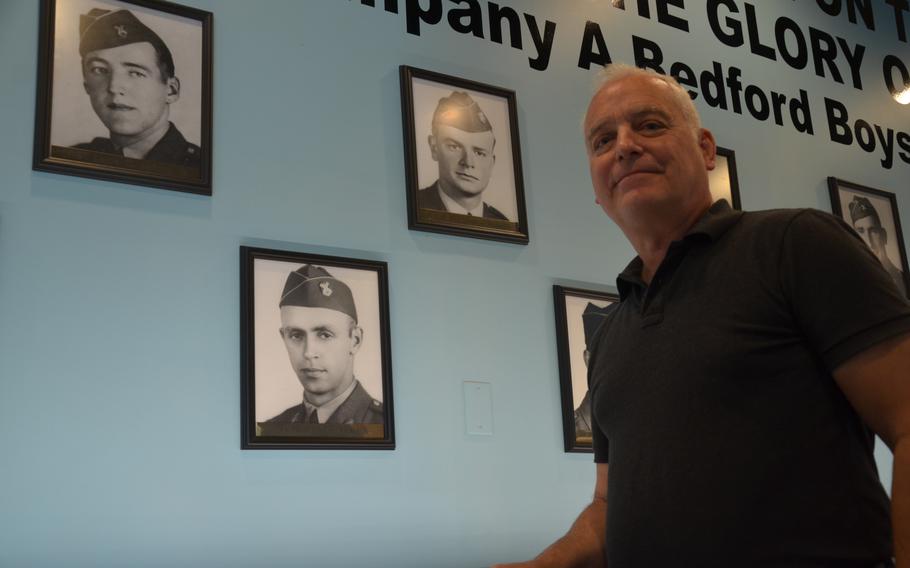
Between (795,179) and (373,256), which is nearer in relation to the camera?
(373,256)

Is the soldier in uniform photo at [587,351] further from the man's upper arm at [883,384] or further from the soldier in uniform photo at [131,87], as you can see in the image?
the man's upper arm at [883,384]

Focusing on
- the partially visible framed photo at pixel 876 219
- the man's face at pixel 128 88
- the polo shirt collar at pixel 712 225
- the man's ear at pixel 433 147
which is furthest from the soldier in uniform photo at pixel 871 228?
the man's face at pixel 128 88

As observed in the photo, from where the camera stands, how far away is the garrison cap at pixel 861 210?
4.26 m

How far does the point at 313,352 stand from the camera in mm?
2617

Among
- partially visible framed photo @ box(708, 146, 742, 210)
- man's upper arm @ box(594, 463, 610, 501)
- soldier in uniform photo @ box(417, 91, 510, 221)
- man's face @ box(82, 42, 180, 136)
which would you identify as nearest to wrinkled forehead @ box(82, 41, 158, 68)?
man's face @ box(82, 42, 180, 136)

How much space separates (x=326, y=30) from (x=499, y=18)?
719 millimetres

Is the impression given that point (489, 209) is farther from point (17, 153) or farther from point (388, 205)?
point (17, 153)

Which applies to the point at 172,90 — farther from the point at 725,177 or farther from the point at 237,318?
the point at 725,177

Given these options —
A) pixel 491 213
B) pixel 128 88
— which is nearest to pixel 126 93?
pixel 128 88

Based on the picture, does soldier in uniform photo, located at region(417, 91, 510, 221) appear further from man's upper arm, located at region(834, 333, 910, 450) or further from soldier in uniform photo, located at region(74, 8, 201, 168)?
man's upper arm, located at region(834, 333, 910, 450)

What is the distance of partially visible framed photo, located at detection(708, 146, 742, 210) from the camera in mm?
3842

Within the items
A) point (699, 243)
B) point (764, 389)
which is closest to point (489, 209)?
point (699, 243)

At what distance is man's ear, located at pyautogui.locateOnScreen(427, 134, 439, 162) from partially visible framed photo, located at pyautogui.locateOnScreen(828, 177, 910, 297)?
6.89 ft

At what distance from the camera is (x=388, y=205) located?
2.88 meters
